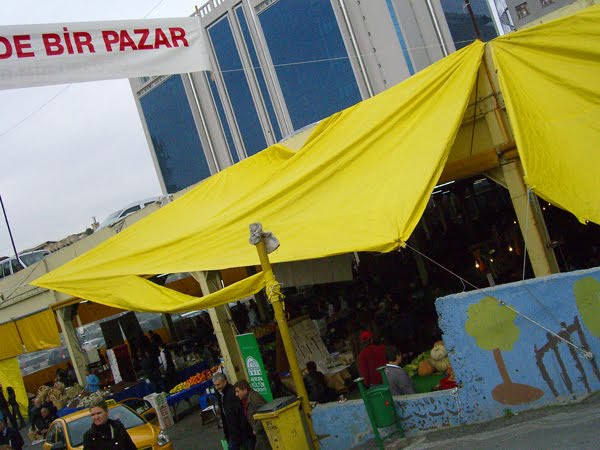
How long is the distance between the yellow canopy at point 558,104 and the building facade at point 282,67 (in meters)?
33.7

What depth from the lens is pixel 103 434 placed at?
7.35 metres

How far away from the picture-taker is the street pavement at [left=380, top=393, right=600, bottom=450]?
245 inches

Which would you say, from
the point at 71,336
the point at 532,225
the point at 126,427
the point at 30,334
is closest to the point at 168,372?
the point at 71,336

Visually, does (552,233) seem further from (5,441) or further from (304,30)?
(304,30)

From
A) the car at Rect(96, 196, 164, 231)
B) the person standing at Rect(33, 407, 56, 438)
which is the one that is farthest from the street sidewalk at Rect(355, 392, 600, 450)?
the car at Rect(96, 196, 164, 231)

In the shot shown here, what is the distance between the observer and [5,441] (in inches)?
529

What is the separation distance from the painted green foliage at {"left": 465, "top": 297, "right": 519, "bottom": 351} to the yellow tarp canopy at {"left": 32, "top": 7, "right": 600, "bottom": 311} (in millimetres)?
1273

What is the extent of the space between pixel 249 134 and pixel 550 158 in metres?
46.9

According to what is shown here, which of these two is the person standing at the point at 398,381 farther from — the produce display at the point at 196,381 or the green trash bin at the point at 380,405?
the produce display at the point at 196,381

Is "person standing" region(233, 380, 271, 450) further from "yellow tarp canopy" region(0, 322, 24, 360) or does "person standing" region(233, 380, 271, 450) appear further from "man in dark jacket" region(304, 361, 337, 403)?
"yellow tarp canopy" region(0, 322, 24, 360)

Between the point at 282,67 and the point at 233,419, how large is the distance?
142ft

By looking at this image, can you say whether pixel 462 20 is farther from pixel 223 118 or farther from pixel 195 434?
pixel 195 434

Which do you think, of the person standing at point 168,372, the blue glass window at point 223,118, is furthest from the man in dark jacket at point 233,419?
the blue glass window at point 223,118

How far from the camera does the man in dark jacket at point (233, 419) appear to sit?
8789mm
